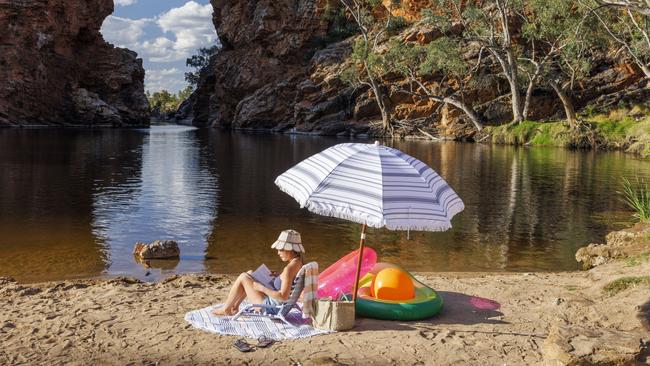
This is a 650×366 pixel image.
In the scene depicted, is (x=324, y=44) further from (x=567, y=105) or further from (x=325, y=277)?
(x=325, y=277)

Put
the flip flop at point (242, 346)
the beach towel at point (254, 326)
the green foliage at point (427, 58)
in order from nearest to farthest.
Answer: the flip flop at point (242, 346) < the beach towel at point (254, 326) < the green foliage at point (427, 58)

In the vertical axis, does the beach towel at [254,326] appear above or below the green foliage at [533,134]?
below

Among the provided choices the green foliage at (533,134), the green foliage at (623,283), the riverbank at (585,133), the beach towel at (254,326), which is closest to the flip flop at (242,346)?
the beach towel at (254,326)

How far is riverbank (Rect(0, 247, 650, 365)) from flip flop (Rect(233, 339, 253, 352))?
78mm

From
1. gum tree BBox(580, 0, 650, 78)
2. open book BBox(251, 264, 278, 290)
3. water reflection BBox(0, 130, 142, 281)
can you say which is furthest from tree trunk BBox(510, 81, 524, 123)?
open book BBox(251, 264, 278, 290)

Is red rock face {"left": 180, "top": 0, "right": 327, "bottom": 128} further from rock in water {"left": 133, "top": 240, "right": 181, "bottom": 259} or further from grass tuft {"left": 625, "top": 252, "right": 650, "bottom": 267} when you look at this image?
grass tuft {"left": 625, "top": 252, "right": 650, "bottom": 267}

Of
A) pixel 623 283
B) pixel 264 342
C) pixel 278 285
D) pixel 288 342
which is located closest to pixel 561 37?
pixel 623 283

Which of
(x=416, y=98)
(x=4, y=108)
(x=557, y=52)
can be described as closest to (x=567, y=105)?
(x=557, y=52)

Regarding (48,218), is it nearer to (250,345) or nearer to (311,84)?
(250,345)

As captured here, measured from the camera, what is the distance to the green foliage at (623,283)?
9.11 metres

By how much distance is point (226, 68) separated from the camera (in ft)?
313

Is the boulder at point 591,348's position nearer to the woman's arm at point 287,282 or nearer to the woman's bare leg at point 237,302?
the woman's arm at point 287,282

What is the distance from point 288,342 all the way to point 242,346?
567 millimetres

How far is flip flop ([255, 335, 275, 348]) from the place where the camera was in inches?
273
